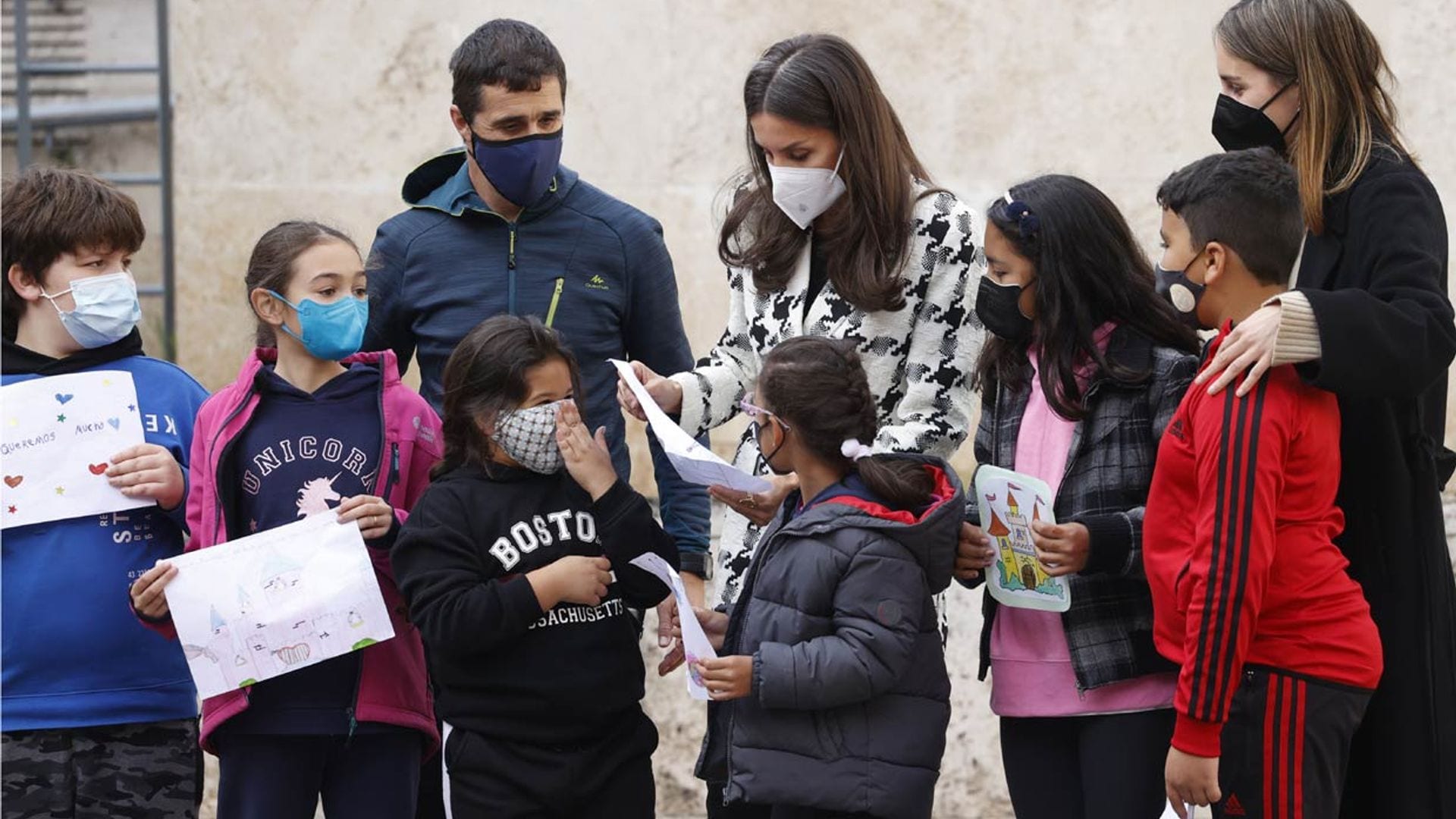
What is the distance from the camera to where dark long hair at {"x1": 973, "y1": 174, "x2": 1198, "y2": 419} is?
10.9ft

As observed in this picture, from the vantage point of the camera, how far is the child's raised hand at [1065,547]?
3143 millimetres

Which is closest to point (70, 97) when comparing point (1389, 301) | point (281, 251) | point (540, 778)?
point (281, 251)

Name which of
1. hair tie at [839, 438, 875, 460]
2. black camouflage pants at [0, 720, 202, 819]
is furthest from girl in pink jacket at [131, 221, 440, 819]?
hair tie at [839, 438, 875, 460]

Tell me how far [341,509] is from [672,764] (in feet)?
7.51

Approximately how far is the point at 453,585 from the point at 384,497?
385 millimetres

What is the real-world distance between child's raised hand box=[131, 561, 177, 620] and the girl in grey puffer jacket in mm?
1083

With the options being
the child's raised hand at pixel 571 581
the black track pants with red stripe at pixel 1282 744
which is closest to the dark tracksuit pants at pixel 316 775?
the child's raised hand at pixel 571 581

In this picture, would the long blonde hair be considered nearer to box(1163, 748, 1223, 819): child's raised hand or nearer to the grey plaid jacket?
the grey plaid jacket

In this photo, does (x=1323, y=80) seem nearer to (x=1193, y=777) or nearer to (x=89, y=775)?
(x=1193, y=777)

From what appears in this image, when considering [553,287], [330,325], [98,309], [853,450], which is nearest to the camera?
[853,450]

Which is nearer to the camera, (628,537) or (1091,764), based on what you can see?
(1091,764)

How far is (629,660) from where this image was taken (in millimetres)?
3441

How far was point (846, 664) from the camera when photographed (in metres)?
3.08

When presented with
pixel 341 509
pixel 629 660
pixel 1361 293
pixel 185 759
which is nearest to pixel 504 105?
pixel 341 509
